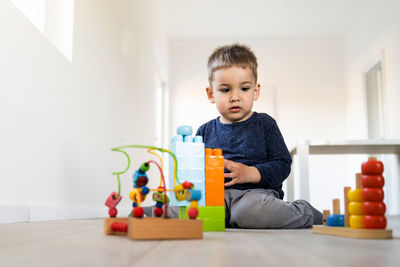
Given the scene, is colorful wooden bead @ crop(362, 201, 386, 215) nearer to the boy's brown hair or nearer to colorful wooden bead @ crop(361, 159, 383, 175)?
colorful wooden bead @ crop(361, 159, 383, 175)

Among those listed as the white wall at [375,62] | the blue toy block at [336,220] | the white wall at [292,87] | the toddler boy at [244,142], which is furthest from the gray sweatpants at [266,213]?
the white wall at [292,87]

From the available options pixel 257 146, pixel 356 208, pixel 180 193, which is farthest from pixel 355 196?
pixel 257 146

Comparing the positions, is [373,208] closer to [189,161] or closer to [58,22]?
[189,161]

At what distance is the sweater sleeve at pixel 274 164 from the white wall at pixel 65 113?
0.76 m

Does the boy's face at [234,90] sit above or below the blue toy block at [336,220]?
above

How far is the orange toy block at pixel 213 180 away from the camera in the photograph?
1.25 meters

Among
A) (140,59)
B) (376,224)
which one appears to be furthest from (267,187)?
(140,59)

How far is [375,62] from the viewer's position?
5.13 m

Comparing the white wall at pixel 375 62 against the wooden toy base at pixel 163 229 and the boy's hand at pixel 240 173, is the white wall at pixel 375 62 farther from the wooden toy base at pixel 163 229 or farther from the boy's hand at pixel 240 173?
the wooden toy base at pixel 163 229

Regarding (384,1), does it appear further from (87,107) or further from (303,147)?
(87,107)

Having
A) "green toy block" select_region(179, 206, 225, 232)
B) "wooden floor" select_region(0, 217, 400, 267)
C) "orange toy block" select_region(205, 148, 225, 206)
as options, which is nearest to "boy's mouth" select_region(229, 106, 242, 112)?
"orange toy block" select_region(205, 148, 225, 206)

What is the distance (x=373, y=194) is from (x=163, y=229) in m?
0.41

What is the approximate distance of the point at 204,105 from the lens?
6496 millimetres

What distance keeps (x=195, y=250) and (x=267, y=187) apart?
1.00 metres
